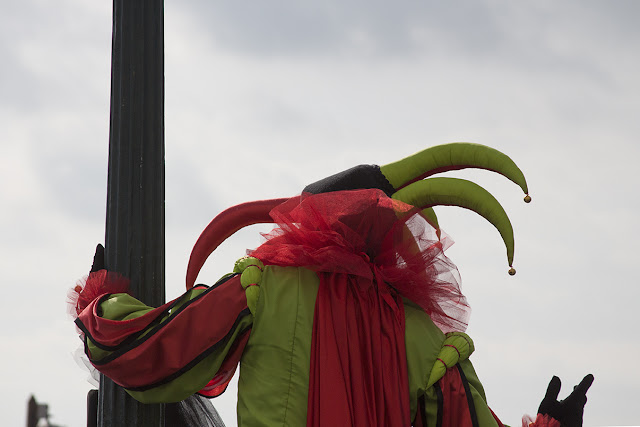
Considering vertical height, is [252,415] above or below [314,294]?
below

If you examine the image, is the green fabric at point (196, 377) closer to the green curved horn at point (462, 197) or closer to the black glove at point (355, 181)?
the black glove at point (355, 181)

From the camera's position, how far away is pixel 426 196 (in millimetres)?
1770

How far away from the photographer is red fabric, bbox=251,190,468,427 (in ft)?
5.24

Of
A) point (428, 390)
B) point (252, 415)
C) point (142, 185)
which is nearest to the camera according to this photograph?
point (252, 415)

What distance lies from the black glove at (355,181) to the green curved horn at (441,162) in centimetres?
2

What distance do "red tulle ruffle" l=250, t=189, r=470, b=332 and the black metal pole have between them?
0.29 m

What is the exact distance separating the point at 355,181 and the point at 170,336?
1.79ft

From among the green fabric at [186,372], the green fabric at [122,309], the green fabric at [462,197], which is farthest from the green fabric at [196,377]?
the green fabric at [462,197]

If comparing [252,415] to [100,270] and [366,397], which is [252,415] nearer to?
[366,397]

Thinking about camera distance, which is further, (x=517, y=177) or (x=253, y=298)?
(x=517, y=177)

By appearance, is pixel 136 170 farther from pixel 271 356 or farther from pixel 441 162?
pixel 441 162

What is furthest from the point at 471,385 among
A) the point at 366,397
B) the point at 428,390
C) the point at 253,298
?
the point at 253,298

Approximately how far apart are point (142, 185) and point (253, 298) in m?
0.43

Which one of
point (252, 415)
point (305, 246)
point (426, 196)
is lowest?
point (252, 415)
